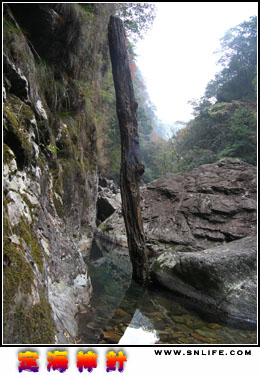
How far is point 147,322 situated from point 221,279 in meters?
1.08

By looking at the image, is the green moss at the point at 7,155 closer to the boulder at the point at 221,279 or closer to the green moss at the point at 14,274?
the green moss at the point at 14,274

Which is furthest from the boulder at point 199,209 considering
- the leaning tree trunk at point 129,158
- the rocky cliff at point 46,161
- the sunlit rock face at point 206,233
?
the rocky cliff at point 46,161

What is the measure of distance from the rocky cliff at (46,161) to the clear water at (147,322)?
Result: 0.27 meters

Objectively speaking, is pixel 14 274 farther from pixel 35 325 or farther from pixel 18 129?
pixel 18 129

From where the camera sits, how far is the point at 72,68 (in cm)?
571

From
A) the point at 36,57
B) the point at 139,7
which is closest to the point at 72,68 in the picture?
the point at 36,57

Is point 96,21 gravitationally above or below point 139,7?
below

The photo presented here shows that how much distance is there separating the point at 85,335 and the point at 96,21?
644 centimetres

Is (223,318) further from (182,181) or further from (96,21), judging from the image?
(96,21)

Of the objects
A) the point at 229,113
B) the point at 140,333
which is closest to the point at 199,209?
the point at 140,333

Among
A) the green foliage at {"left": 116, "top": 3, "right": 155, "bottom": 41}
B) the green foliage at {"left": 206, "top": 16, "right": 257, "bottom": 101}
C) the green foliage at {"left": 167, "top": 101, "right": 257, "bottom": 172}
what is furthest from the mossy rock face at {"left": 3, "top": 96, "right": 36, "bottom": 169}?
the green foliage at {"left": 206, "top": 16, "right": 257, "bottom": 101}

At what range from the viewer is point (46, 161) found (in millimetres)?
3713

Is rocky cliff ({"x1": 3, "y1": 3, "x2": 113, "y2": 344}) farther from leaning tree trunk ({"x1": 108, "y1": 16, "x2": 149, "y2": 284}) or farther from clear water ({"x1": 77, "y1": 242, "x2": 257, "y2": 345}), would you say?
leaning tree trunk ({"x1": 108, "y1": 16, "x2": 149, "y2": 284})

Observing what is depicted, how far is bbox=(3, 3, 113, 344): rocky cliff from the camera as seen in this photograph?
5.01ft
